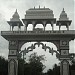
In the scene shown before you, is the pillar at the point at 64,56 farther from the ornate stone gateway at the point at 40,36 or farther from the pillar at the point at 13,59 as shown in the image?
the pillar at the point at 13,59

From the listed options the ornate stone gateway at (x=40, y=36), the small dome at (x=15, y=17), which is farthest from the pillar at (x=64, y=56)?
the small dome at (x=15, y=17)

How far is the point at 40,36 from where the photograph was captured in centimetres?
1744

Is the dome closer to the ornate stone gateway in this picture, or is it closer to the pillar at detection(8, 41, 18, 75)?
the ornate stone gateway

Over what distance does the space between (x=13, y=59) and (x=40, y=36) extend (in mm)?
2973

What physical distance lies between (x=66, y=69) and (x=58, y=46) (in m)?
2.04

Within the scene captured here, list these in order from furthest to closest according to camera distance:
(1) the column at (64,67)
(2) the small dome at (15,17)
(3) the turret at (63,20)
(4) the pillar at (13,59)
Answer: (2) the small dome at (15,17) → (3) the turret at (63,20) → (4) the pillar at (13,59) → (1) the column at (64,67)

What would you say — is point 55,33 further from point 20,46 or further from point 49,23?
point 20,46

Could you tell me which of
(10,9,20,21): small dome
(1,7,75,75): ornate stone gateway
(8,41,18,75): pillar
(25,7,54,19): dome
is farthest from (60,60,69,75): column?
(10,9,20,21): small dome

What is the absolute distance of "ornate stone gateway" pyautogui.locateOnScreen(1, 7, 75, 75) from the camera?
1716cm

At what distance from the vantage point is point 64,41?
17.3 meters

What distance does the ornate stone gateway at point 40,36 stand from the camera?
1716cm

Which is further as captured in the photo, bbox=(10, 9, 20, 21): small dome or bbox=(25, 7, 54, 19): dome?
bbox=(10, 9, 20, 21): small dome

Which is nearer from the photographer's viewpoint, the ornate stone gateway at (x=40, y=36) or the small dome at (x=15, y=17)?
the ornate stone gateway at (x=40, y=36)

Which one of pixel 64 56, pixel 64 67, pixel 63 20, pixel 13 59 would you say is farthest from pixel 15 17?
pixel 64 67
